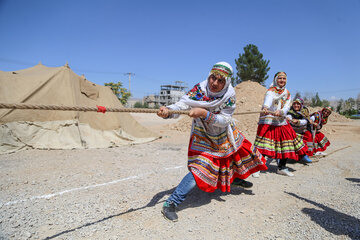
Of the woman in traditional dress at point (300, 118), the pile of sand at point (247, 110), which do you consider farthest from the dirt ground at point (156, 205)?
the pile of sand at point (247, 110)

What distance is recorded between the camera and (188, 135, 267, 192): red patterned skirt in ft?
8.25

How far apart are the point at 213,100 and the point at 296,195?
1.91 meters

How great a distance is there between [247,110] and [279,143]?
11292mm

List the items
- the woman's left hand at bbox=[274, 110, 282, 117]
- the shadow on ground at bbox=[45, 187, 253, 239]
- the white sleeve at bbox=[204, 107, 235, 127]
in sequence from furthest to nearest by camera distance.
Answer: the woman's left hand at bbox=[274, 110, 282, 117] → the shadow on ground at bbox=[45, 187, 253, 239] → the white sleeve at bbox=[204, 107, 235, 127]

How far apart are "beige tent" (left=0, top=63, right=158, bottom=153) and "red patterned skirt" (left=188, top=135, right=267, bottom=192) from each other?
4770 millimetres

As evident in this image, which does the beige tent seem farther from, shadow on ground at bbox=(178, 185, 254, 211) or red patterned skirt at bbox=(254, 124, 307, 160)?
red patterned skirt at bbox=(254, 124, 307, 160)

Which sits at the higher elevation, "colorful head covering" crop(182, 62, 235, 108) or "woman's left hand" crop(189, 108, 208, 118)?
"colorful head covering" crop(182, 62, 235, 108)

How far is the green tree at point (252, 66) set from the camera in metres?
28.7

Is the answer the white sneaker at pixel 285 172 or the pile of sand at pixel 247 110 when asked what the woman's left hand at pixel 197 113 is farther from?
the pile of sand at pixel 247 110

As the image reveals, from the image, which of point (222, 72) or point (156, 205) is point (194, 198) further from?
point (222, 72)

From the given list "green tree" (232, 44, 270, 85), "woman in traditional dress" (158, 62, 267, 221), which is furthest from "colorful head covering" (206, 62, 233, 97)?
"green tree" (232, 44, 270, 85)

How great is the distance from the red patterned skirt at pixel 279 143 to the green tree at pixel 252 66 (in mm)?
26282

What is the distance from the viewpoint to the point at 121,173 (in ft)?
13.2

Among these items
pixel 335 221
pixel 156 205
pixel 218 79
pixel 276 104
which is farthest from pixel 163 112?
pixel 276 104
